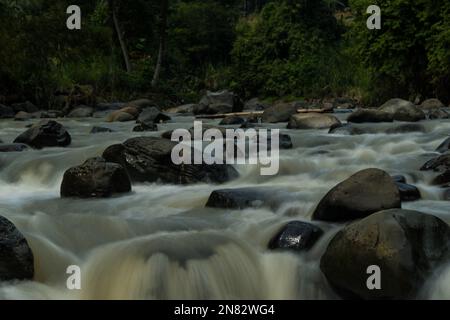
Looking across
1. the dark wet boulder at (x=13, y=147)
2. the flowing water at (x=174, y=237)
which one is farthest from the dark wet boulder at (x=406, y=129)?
the dark wet boulder at (x=13, y=147)

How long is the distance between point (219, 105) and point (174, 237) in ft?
44.7

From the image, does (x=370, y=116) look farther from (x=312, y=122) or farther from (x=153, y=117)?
(x=153, y=117)

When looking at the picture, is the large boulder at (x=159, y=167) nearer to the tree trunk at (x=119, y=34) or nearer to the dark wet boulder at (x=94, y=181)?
the dark wet boulder at (x=94, y=181)

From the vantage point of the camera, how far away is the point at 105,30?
84.2 ft

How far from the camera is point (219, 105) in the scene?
18484mm

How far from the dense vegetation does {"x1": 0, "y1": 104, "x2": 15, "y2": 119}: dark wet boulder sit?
5.74 ft

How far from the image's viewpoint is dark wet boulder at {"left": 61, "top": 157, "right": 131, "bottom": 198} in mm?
6578

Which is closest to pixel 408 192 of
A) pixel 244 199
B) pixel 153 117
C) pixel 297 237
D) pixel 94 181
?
pixel 244 199

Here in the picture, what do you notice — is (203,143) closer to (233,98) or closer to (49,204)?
(49,204)

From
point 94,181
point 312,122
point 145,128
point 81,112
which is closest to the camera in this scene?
point 94,181


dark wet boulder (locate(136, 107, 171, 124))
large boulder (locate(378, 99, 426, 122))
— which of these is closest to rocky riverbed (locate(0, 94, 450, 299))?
large boulder (locate(378, 99, 426, 122))

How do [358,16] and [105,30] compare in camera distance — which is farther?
[105,30]

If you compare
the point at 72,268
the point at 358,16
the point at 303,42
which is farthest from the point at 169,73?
the point at 72,268
